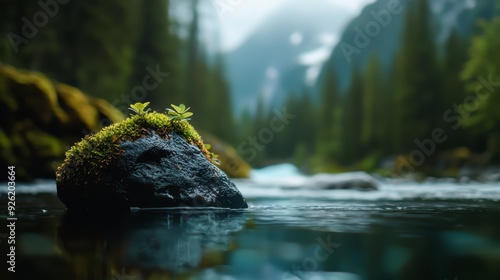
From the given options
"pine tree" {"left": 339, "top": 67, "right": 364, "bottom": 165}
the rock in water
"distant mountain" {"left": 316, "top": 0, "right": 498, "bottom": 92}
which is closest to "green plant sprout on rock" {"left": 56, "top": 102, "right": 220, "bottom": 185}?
the rock in water

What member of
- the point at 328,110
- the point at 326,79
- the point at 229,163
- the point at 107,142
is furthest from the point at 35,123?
the point at 326,79

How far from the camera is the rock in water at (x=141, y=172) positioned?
7.33 m

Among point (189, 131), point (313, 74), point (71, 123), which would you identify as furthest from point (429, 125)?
point (313, 74)

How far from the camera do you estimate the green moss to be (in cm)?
738

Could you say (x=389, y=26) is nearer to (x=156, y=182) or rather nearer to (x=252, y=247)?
(x=156, y=182)

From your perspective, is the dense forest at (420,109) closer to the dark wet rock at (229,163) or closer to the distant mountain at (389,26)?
the distant mountain at (389,26)

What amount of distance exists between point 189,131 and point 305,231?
13.1 ft

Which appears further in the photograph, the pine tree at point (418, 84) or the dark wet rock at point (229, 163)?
the pine tree at point (418, 84)

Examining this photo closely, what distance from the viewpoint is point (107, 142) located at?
7.54 meters

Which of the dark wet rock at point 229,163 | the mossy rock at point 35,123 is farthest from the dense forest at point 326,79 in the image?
the mossy rock at point 35,123

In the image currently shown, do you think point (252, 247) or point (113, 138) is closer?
point (252, 247)

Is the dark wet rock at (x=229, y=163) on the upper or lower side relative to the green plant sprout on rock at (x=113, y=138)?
upper

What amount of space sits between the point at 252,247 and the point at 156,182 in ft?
12.8

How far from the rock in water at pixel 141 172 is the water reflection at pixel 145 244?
1012 millimetres
